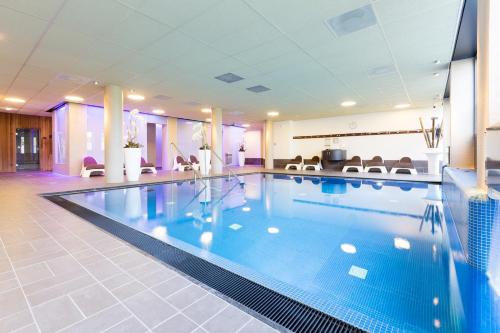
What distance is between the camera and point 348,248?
239cm

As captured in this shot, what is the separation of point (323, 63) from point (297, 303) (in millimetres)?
4898

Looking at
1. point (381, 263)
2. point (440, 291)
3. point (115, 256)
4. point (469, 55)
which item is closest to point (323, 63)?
point (469, 55)

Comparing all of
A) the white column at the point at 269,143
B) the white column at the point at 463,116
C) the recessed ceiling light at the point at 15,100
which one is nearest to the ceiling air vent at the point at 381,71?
the white column at the point at 463,116

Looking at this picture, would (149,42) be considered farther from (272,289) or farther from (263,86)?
(272,289)

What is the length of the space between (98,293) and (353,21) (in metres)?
4.33

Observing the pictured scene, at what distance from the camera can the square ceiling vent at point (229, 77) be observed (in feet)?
19.2

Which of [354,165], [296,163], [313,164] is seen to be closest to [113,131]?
[296,163]

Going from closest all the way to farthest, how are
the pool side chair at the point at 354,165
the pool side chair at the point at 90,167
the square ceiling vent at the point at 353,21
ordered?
the square ceiling vent at the point at 353,21, the pool side chair at the point at 90,167, the pool side chair at the point at 354,165

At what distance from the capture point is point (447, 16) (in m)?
3.44

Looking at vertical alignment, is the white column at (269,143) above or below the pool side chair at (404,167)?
above

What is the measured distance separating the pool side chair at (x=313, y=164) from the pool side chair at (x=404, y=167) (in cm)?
326

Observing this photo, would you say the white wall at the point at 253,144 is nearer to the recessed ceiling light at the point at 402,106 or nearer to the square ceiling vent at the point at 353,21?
the recessed ceiling light at the point at 402,106

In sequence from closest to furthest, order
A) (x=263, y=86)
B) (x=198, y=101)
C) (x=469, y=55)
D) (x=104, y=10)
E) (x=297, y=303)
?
(x=297, y=303) → (x=104, y=10) → (x=469, y=55) → (x=263, y=86) → (x=198, y=101)

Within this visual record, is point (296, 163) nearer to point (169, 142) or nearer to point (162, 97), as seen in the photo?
point (169, 142)
